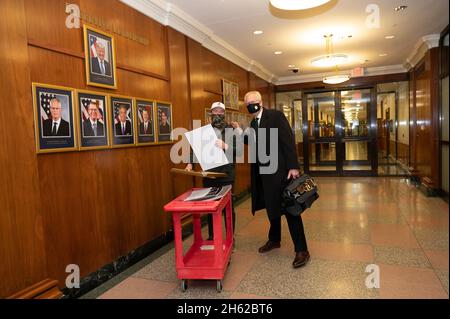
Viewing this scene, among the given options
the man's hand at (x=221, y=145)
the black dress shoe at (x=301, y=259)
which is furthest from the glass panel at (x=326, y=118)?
the man's hand at (x=221, y=145)

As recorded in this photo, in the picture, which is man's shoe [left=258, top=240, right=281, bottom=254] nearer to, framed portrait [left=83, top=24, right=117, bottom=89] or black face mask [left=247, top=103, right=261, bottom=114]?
black face mask [left=247, top=103, right=261, bottom=114]

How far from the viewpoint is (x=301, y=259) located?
10.3 ft

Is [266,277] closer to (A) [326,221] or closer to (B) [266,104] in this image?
(A) [326,221]

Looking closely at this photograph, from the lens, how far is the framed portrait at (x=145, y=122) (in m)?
3.56

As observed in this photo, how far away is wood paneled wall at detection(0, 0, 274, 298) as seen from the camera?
2.19 metres

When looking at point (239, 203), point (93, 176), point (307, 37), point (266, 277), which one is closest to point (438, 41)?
point (307, 37)

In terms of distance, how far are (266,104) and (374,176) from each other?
382 cm

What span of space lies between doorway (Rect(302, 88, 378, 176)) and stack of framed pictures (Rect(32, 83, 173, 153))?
6911mm

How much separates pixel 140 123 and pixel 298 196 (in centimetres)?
191

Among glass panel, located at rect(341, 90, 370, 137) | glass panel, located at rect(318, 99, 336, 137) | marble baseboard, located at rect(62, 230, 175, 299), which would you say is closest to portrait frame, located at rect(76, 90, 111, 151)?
marble baseboard, located at rect(62, 230, 175, 299)

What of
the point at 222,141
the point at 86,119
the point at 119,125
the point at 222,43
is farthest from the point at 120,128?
the point at 222,43

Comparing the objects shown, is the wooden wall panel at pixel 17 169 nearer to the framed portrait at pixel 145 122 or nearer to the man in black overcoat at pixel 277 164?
the framed portrait at pixel 145 122

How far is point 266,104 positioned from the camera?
8992 mm

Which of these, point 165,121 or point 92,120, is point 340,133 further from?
point 92,120
